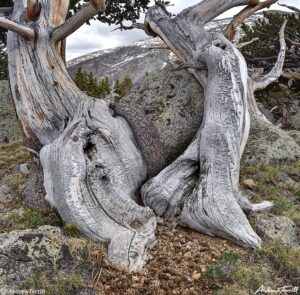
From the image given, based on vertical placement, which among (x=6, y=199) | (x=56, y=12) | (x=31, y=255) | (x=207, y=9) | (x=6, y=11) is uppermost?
(x=6, y=11)

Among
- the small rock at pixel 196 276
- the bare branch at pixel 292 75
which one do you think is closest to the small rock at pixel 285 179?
the small rock at pixel 196 276

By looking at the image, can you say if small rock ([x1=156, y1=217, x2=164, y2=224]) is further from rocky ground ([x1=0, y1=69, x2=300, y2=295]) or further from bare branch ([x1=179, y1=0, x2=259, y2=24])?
bare branch ([x1=179, y1=0, x2=259, y2=24])

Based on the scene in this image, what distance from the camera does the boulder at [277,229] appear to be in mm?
5516

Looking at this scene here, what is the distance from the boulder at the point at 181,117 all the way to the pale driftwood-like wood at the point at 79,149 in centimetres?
94

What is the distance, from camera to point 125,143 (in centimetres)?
667

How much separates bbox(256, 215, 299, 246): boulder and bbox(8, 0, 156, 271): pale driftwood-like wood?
4.82 ft

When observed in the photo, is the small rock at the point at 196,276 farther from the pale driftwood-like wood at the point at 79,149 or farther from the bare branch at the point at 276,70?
the bare branch at the point at 276,70

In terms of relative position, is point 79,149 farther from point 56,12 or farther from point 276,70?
point 276,70

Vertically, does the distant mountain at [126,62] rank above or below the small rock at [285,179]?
below

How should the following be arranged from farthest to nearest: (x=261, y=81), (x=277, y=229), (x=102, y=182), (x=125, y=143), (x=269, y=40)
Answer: (x=269, y=40), (x=261, y=81), (x=125, y=143), (x=102, y=182), (x=277, y=229)

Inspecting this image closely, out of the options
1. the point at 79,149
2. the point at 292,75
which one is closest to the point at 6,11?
the point at 79,149

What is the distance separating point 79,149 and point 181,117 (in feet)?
7.68

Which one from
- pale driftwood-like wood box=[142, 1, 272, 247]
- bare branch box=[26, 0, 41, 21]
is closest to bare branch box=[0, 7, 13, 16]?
bare branch box=[26, 0, 41, 21]

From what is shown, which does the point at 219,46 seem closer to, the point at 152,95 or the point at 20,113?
the point at 152,95
